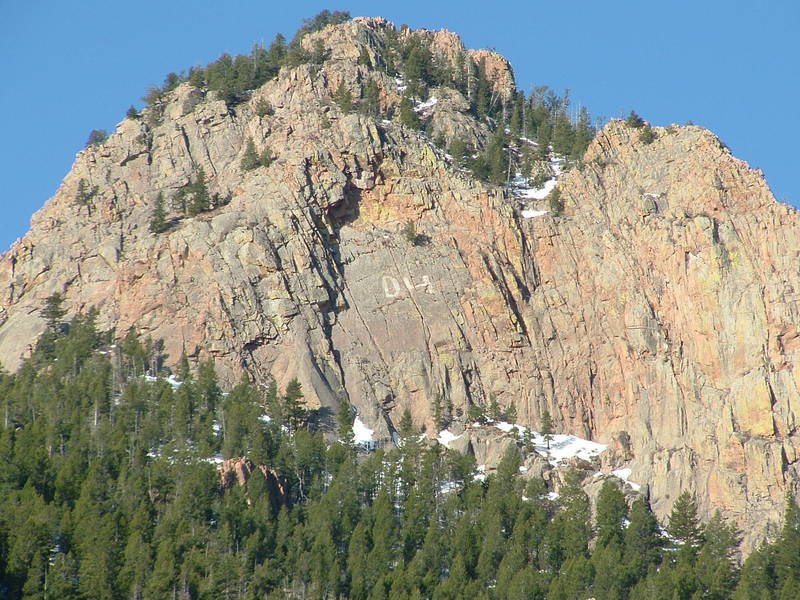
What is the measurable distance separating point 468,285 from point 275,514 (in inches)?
1381

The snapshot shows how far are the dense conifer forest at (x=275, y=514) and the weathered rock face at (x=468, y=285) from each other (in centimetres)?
617

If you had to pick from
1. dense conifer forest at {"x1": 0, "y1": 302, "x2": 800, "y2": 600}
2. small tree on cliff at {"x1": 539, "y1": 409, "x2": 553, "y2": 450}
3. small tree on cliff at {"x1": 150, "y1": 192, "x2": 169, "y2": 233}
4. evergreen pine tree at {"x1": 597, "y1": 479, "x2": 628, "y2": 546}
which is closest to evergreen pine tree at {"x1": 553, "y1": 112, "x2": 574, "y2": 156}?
small tree on cliff at {"x1": 539, "y1": 409, "x2": 553, "y2": 450}

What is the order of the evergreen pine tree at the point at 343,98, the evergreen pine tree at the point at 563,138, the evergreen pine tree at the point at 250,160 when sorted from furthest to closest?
the evergreen pine tree at the point at 563,138 < the evergreen pine tree at the point at 343,98 < the evergreen pine tree at the point at 250,160

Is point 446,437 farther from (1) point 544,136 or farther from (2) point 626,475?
(1) point 544,136

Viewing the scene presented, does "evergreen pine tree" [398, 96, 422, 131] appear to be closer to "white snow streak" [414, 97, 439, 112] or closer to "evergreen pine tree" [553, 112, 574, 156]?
"white snow streak" [414, 97, 439, 112]

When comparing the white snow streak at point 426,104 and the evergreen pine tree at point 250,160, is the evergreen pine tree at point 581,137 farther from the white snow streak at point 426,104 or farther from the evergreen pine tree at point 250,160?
the evergreen pine tree at point 250,160

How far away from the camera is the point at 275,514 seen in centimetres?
11750

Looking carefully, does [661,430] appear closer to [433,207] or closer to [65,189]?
[433,207]

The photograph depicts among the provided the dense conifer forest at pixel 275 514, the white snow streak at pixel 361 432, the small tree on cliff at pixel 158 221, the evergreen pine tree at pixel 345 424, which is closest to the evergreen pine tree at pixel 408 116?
the small tree on cliff at pixel 158 221

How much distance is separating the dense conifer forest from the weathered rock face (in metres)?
6.17

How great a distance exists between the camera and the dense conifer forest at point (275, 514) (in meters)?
105

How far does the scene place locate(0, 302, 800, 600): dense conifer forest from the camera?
10506 centimetres

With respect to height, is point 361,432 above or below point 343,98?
below

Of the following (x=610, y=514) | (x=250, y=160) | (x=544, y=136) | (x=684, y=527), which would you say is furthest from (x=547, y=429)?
(x=544, y=136)
